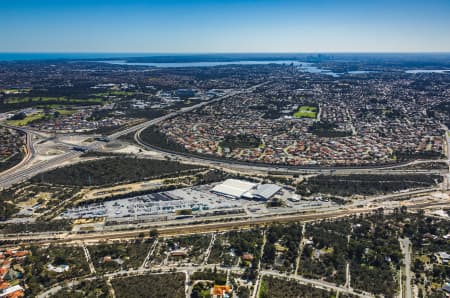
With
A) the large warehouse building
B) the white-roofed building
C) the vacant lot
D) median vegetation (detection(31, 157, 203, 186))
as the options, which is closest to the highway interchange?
the vacant lot

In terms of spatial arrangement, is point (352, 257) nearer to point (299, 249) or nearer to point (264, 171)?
point (299, 249)

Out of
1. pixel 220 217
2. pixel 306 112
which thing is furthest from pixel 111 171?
pixel 306 112

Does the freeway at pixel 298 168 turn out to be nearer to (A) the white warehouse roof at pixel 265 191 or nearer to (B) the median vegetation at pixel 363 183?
(B) the median vegetation at pixel 363 183

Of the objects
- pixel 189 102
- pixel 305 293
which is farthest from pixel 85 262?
pixel 189 102

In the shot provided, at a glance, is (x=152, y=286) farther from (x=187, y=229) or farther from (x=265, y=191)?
(x=265, y=191)

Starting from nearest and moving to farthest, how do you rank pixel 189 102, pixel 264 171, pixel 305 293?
pixel 305 293
pixel 264 171
pixel 189 102

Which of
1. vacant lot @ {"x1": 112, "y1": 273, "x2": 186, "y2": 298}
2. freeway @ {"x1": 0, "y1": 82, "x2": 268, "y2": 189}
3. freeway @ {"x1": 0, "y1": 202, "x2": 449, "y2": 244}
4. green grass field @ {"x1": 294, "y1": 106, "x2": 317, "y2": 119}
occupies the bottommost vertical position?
vacant lot @ {"x1": 112, "y1": 273, "x2": 186, "y2": 298}

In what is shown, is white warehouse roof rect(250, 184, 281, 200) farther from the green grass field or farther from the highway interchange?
the green grass field

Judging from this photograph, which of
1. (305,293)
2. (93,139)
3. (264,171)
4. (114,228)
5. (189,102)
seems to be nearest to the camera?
(305,293)
